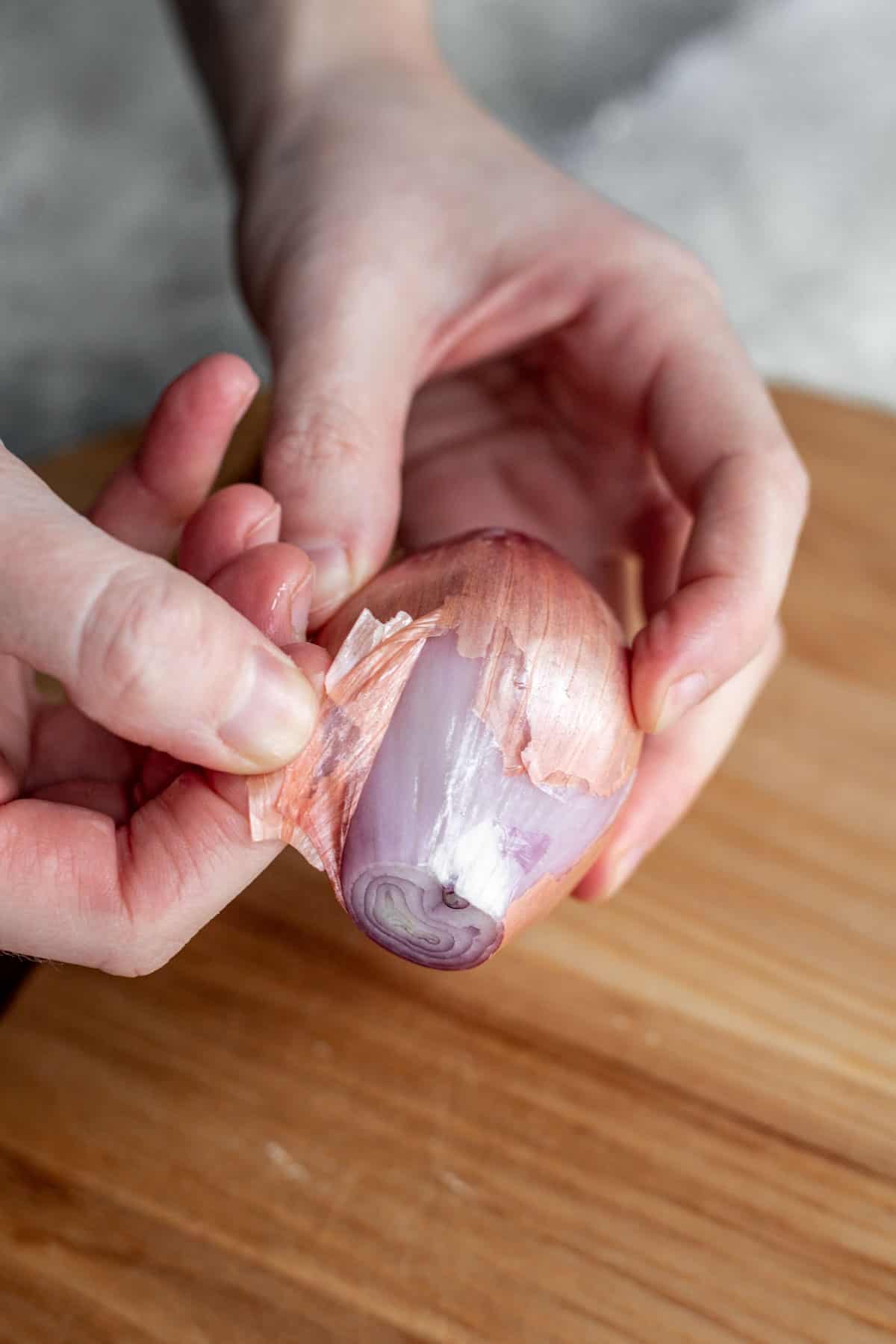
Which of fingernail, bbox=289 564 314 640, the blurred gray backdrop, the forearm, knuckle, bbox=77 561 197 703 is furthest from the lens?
the blurred gray backdrop

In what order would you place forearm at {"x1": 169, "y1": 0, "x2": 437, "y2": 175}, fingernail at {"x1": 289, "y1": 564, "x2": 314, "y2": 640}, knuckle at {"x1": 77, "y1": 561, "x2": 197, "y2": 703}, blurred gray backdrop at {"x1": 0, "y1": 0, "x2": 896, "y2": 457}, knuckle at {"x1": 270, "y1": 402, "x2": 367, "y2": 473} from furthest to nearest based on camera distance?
blurred gray backdrop at {"x1": 0, "y1": 0, "x2": 896, "y2": 457} → forearm at {"x1": 169, "y1": 0, "x2": 437, "y2": 175} → knuckle at {"x1": 270, "y1": 402, "x2": 367, "y2": 473} → fingernail at {"x1": 289, "y1": 564, "x2": 314, "y2": 640} → knuckle at {"x1": 77, "y1": 561, "x2": 197, "y2": 703}

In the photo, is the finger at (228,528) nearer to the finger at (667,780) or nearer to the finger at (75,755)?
the finger at (75,755)

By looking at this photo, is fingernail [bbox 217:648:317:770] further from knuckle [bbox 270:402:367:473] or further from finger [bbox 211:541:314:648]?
knuckle [bbox 270:402:367:473]

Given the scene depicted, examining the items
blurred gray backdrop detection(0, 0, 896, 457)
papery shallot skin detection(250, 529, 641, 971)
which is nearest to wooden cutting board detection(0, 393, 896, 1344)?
papery shallot skin detection(250, 529, 641, 971)

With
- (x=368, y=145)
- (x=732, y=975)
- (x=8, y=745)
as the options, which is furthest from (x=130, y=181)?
(x=732, y=975)

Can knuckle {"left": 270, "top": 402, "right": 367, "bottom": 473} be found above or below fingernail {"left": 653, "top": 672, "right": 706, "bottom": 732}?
above

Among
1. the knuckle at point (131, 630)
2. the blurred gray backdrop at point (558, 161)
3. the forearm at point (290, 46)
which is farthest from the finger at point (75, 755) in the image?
the blurred gray backdrop at point (558, 161)

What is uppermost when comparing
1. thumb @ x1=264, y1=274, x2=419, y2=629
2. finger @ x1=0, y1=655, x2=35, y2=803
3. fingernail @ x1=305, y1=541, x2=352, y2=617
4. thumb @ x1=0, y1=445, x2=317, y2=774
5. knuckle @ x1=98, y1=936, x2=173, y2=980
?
thumb @ x1=0, y1=445, x2=317, y2=774
